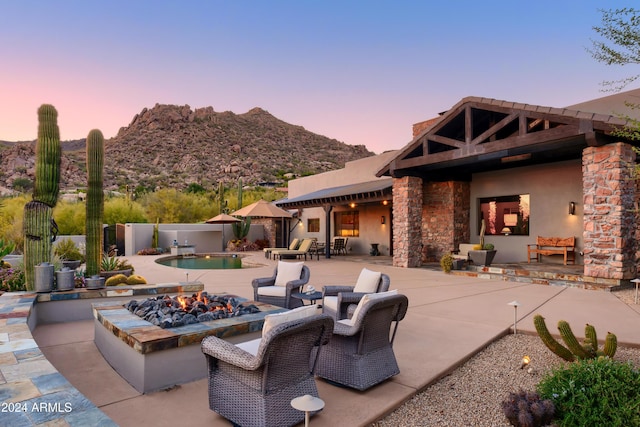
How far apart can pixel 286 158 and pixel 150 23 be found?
1157 inches

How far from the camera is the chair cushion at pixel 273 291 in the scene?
5.89 metres

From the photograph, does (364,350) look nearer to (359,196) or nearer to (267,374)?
(267,374)

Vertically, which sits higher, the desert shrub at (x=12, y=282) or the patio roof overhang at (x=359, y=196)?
the patio roof overhang at (x=359, y=196)

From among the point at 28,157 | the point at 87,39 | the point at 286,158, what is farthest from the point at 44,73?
the point at 286,158

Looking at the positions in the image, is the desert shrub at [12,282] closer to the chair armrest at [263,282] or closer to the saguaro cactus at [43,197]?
the saguaro cactus at [43,197]

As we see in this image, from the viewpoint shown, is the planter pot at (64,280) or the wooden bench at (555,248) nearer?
the planter pot at (64,280)

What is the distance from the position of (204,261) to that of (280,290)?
11327 mm

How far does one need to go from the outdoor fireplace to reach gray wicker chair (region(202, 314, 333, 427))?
3.82ft

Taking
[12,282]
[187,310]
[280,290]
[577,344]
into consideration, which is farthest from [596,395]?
[12,282]

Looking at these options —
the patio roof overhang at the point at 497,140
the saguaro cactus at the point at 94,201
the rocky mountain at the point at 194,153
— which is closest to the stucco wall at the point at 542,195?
the patio roof overhang at the point at 497,140

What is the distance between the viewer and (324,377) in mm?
3244

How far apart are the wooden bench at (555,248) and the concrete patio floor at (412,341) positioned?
9.21 feet

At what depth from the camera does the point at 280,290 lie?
5.92 m

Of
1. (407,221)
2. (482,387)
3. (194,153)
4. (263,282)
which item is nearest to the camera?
(482,387)
